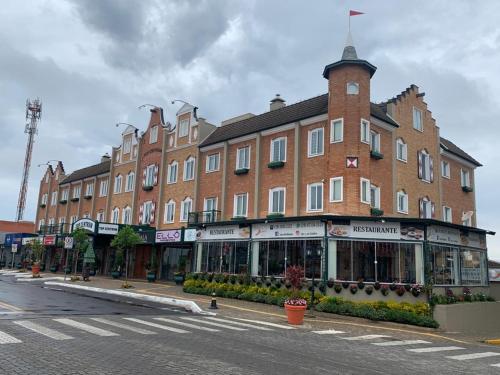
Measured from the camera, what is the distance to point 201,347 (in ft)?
34.9

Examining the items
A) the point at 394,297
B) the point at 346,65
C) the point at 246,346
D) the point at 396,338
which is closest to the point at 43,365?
the point at 246,346

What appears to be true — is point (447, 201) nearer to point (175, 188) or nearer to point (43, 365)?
point (175, 188)

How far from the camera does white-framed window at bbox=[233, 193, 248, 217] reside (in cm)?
3121

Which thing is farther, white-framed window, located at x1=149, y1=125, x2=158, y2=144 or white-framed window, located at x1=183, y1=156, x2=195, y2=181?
white-framed window, located at x1=149, y1=125, x2=158, y2=144

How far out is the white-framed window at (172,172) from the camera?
124 feet

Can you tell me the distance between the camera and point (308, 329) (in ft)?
52.6

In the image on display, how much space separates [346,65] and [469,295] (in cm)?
1383

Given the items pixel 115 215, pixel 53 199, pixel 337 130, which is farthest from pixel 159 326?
pixel 53 199

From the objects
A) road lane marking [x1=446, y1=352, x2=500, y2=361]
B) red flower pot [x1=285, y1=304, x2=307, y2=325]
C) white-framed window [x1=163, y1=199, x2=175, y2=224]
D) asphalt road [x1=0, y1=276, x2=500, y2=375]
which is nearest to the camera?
asphalt road [x1=0, y1=276, x2=500, y2=375]

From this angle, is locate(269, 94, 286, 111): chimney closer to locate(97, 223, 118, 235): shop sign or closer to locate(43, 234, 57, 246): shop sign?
locate(97, 223, 118, 235): shop sign

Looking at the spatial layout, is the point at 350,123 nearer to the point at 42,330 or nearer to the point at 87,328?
the point at 87,328

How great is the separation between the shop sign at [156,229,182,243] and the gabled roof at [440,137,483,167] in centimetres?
1993

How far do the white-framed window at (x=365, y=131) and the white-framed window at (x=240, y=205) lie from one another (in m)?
8.95

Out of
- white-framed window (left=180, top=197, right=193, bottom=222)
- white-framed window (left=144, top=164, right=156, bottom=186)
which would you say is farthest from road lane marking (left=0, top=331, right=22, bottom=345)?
white-framed window (left=144, top=164, right=156, bottom=186)
